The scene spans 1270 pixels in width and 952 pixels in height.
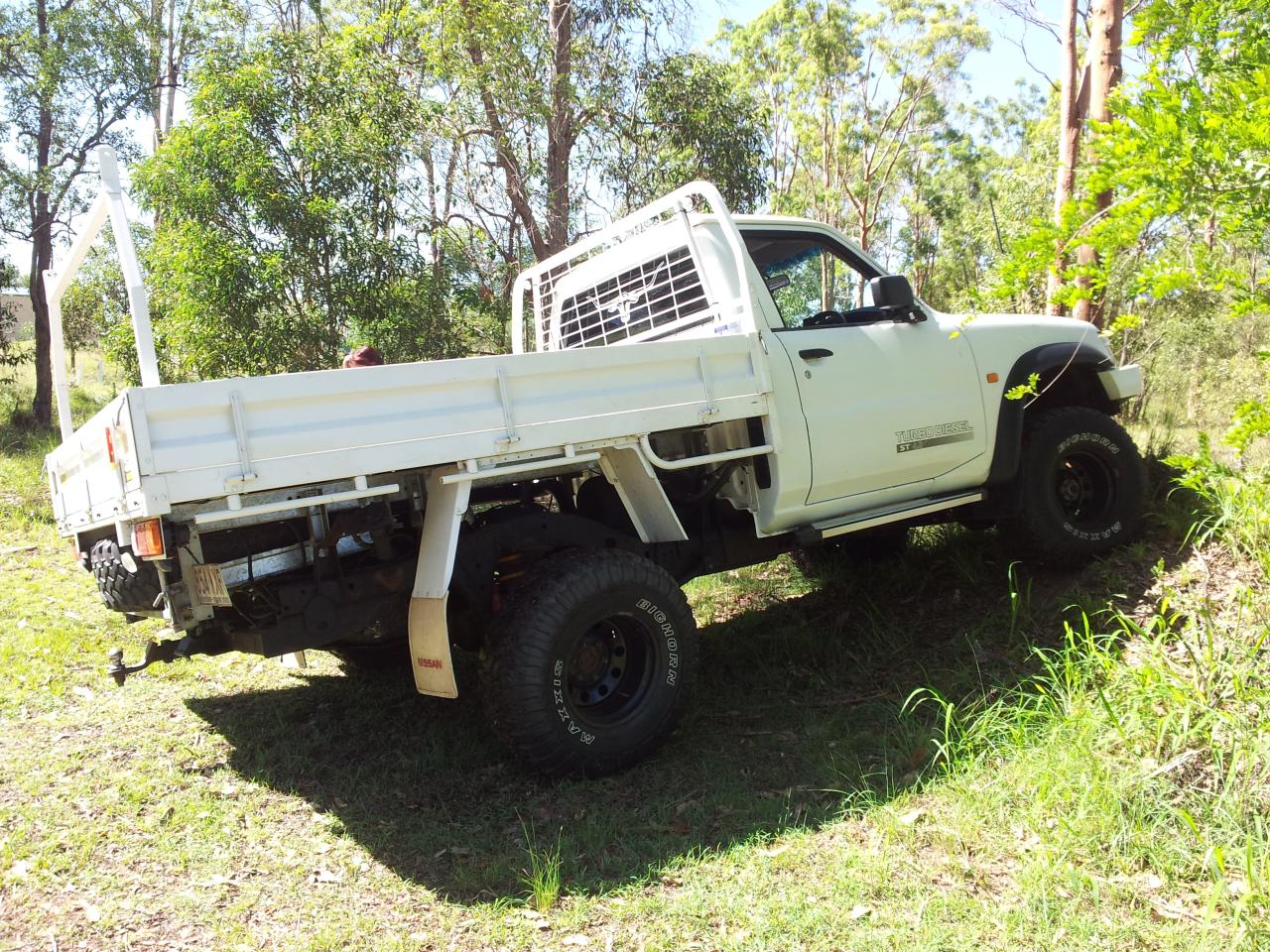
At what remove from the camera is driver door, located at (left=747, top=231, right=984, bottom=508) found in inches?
190

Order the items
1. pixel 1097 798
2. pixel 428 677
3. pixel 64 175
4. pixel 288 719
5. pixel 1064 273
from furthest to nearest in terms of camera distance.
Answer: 1. pixel 64 175
2. pixel 288 719
3. pixel 428 677
4. pixel 1097 798
5. pixel 1064 273

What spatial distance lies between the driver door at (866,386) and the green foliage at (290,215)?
512 cm

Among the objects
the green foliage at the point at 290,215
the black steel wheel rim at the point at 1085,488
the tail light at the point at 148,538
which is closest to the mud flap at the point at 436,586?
the tail light at the point at 148,538

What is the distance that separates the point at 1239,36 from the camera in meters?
2.65

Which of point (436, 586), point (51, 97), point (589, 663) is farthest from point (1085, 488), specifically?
point (51, 97)

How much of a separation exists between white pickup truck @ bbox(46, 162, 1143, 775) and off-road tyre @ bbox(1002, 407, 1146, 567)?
0.02 metres

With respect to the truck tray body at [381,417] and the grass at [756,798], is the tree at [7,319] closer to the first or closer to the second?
the grass at [756,798]

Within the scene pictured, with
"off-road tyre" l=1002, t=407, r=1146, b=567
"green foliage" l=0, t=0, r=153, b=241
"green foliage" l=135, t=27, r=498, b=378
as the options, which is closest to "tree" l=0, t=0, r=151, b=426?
"green foliage" l=0, t=0, r=153, b=241

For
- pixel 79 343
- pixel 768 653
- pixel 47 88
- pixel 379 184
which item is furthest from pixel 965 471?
pixel 79 343

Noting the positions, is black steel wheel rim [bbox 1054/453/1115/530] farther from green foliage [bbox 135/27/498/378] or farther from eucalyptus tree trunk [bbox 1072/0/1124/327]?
green foliage [bbox 135/27/498/378]

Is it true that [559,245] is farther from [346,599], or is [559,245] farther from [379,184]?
[346,599]

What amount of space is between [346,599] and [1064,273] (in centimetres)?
281

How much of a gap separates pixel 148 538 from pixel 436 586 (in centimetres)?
100

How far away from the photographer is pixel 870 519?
16.3ft
